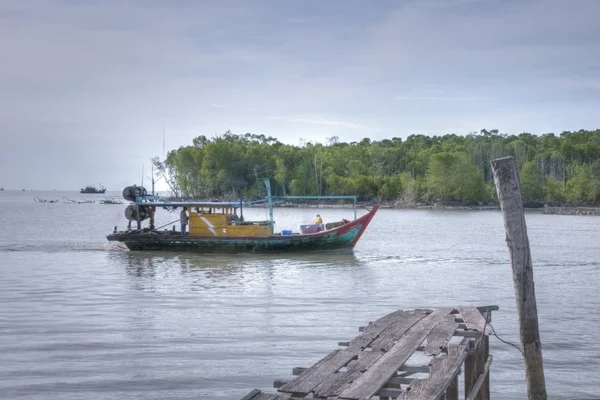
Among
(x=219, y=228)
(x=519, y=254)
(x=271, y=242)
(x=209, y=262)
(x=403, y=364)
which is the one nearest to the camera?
(x=403, y=364)

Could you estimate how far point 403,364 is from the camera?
7.83 m

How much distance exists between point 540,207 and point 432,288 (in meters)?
115

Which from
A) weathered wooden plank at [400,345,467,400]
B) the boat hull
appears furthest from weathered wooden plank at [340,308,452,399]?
the boat hull

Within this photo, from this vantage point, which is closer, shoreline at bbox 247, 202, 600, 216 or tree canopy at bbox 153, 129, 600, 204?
shoreline at bbox 247, 202, 600, 216

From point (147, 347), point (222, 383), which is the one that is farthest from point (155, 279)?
point (222, 383)

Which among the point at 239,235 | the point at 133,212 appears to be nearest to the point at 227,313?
the point at 239,235

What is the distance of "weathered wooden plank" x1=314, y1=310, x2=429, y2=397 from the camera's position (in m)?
6.79

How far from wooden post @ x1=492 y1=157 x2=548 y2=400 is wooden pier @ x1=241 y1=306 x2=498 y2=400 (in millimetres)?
556

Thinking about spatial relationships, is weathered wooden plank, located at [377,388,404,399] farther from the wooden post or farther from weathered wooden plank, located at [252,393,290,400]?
the wooden post

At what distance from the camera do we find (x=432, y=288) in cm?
2572

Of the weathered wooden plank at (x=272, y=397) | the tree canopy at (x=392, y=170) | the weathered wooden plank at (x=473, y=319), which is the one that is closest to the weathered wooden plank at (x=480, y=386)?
the weathered wooden plank at (x=473, y=319)

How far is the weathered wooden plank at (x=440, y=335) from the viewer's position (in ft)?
28.1

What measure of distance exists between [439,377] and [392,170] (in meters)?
164

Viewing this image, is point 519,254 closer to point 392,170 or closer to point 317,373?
point 317,373
